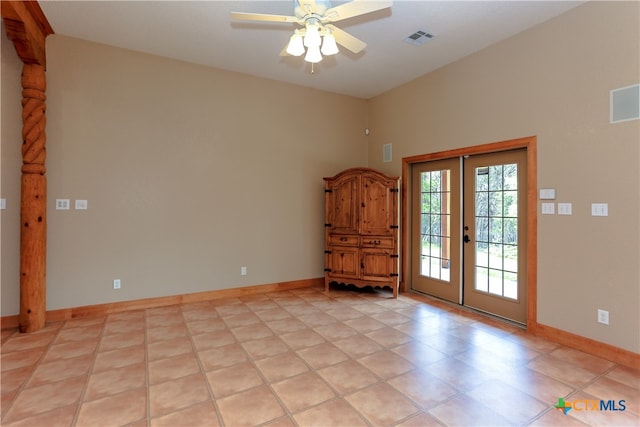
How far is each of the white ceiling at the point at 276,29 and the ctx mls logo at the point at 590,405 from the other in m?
3.43

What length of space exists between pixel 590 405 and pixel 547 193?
6.41 feet

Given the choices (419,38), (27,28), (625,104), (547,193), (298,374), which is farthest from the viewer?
(419,38)

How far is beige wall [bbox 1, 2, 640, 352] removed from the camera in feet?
9.47

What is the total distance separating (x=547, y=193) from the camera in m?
3.27

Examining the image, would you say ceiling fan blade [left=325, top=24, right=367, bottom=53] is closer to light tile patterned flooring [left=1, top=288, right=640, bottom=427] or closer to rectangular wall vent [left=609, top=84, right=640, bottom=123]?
rectangular wall vent [left=609, top=84, right=640, bottom=123]

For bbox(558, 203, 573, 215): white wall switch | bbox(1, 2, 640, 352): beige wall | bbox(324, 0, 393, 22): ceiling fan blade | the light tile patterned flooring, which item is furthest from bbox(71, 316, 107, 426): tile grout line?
bbox(558, 203, 573, 215): white wall switch

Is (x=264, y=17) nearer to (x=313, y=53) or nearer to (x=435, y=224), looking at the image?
(x=313, y=53)

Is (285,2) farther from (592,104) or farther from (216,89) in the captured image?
(592,104)

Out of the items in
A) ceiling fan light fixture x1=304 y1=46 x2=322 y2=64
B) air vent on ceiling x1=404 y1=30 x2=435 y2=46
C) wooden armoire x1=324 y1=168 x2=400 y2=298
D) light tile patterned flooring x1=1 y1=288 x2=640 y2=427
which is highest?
air vent on ceiling x1=404 y1=30 x2=435 y2=46

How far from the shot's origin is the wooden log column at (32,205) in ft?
10.9

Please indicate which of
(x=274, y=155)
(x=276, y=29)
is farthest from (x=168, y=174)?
(x=276, y=29)

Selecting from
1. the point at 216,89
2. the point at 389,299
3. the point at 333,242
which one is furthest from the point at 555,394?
the point at 216,89

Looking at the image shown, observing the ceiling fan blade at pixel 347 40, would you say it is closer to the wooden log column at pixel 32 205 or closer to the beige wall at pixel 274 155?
the beige wall at pixel 274 155

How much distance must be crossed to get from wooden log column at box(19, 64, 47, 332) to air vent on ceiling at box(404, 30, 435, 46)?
4.13 metres
